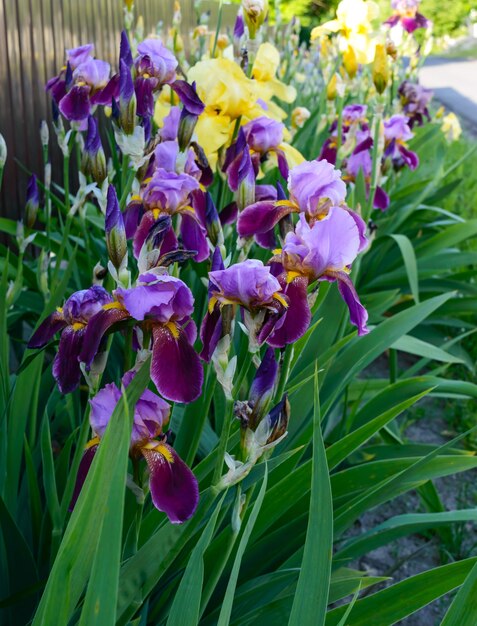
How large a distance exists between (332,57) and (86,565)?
3.54 meters

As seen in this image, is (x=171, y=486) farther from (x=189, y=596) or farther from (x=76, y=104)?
(x=76, y=104)

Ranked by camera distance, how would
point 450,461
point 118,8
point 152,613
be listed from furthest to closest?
point 118,8, point 450,461, point 152,613

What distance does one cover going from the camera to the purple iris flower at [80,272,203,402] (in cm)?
87

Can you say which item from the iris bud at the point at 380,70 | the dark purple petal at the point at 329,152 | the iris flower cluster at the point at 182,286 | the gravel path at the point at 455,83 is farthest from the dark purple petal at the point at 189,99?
the gravel path at the point at 455,83

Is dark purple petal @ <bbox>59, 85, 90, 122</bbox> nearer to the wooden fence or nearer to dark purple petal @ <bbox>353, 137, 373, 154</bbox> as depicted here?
dark purple petal @ <bbox>353, 137, 373, 154</bbox>

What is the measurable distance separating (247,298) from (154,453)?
0.74 feet

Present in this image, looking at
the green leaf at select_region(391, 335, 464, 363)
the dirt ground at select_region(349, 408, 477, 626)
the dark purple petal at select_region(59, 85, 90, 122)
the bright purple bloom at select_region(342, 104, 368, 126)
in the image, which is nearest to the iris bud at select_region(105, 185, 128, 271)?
the dark purple petal at select_region(59, 85, 90, 122)

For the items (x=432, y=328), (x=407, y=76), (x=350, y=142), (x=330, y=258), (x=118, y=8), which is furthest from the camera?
(x=407, y=76)

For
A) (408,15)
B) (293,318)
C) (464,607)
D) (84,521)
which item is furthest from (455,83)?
(84,521)

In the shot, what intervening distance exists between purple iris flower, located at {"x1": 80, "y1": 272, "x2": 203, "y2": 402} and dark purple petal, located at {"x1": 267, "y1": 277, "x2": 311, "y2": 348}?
104 mm

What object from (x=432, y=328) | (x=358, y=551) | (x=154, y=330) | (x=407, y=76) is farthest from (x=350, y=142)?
(x=407, y=76)

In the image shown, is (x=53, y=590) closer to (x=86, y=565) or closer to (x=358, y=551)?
(x=86, y=565)

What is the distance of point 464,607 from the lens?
0.89 metres

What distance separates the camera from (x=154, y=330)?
915 mm
